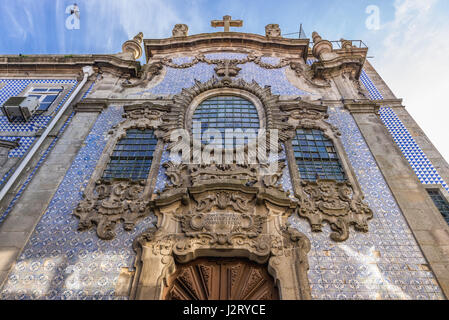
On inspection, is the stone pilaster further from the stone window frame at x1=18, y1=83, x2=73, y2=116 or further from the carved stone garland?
the stone window frame at x1=18, y1=83, x2=73, y2=116

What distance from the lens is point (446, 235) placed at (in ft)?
18.0

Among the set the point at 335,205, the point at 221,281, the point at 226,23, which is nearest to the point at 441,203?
the point at 335,205

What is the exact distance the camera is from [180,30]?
13.1 m

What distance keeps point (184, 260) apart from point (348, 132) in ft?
18.7

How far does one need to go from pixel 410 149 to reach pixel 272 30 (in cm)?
815

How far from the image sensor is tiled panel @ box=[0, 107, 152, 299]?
15.9 feet

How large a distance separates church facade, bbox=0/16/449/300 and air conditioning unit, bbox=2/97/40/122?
0.05 m

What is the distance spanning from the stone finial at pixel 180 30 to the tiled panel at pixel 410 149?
839cm

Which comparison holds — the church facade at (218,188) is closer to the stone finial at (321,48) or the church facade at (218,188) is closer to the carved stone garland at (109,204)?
the carved stone garland at (109,204)

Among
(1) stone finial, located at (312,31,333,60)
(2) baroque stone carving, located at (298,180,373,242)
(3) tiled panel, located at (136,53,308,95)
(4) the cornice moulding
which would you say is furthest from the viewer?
(4) the cornice moulding

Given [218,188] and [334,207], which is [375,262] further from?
[218,188]

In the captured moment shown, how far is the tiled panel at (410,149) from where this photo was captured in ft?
23.5

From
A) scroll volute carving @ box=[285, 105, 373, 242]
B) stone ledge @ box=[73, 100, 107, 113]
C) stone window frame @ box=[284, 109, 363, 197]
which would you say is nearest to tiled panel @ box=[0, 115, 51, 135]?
stone ledge @ box=[73, 100, 107, 113]
